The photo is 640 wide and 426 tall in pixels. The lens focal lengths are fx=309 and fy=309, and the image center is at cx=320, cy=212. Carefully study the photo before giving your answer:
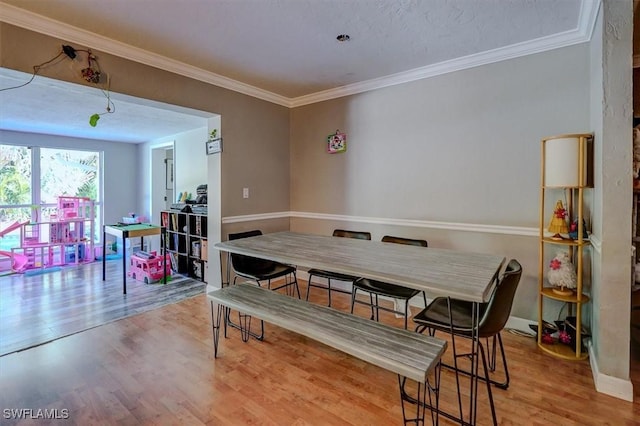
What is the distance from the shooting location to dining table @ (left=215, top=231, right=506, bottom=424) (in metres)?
1.48

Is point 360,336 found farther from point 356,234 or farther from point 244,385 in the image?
point 356,234

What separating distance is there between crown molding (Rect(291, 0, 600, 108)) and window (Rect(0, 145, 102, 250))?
5.15 m

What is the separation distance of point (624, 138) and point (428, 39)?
1488 millimetres

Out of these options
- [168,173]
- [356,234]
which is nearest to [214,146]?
[356,234]

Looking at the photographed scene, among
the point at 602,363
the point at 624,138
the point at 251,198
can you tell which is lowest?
the point at 602,363

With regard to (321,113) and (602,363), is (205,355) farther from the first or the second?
(321,113)

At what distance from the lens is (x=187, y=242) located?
4.51m

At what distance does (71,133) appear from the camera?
5.48 meters

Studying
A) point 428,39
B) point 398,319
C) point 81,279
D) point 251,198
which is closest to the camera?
point 428,39

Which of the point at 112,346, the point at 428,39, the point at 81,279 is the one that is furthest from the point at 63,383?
the point at 428,39

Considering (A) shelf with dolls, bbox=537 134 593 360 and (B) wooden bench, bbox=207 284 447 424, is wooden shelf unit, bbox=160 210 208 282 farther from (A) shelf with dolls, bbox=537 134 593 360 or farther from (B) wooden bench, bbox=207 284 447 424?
(A) shelf with dolls, bbox=537 134 593 360

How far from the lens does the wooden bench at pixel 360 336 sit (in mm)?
1428

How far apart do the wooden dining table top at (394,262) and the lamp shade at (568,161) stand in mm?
797

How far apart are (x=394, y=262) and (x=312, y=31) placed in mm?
1833
